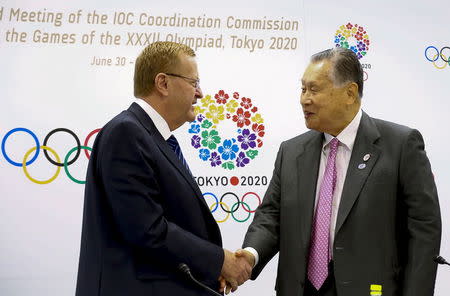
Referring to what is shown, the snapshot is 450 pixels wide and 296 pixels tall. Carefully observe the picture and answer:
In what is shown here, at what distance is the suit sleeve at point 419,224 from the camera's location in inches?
83.0

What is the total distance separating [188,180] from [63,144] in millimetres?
2063

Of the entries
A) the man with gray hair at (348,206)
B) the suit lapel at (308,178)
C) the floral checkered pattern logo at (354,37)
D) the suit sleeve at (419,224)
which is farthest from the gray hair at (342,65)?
the floral checkered pattern logo at (354,37)

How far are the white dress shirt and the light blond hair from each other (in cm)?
73

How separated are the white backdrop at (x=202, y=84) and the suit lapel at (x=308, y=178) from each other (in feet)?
5.21

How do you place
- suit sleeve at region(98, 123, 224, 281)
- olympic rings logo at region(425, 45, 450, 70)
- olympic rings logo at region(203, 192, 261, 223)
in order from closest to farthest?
suit sleeve at region(98, 123, 224, 281) → olympic rings logo at region(203, 192, 261, 223) → olympic rings logo at region(425, 45, 450, 70)

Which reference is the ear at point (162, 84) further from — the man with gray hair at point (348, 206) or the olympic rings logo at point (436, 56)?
the olympic rings logo at point (436, 56)

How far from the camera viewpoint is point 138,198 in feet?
5.98

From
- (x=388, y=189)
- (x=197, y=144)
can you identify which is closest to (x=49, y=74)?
(x=197, y=144)

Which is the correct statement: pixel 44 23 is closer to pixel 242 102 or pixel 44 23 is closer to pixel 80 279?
pixel 242 102

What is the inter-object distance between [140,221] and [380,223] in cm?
92

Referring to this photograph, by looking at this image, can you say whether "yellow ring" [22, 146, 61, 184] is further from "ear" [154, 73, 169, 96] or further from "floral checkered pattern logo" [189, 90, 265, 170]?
"ear" [154, 73, 169, 96]

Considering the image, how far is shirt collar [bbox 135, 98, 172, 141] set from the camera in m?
2.08

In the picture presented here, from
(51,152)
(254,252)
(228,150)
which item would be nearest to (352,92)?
(254,252)

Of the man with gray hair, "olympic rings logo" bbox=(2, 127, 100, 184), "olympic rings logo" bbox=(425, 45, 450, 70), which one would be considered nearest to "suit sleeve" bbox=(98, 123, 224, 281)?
the man with gray hair
